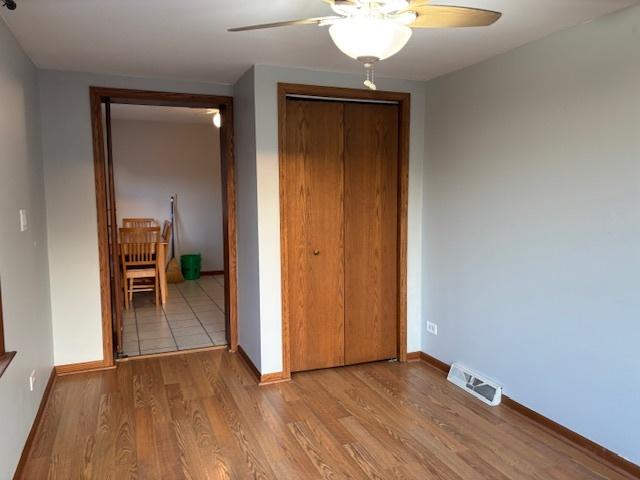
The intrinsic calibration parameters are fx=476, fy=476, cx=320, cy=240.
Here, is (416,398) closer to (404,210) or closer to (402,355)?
(402,355)

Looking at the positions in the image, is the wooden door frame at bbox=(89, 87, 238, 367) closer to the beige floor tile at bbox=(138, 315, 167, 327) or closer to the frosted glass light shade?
the beige floor tile at bbox=(138, 315, 167, 327)

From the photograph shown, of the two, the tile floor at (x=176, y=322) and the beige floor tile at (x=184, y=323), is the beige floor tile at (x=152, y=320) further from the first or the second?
the beige floor tile at (x=184, y=323)

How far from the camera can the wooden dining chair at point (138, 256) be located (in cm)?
560

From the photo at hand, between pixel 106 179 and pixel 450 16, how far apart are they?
9.75 ft

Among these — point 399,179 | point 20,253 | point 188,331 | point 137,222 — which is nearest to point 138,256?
point 137,222

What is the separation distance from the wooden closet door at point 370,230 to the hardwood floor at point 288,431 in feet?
1.09

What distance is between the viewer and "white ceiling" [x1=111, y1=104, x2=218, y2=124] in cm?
603

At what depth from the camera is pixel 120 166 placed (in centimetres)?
708

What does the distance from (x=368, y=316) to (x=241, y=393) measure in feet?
3.75

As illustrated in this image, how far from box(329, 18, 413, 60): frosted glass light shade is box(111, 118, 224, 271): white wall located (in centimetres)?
614

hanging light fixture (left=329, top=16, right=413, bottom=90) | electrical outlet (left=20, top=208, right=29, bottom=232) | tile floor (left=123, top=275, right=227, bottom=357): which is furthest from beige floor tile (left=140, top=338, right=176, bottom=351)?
hanging light fixture (left=329, top=16, right=413, bottom=90)

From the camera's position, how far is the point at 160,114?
6.52 m

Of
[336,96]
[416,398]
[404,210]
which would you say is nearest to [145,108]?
[336,96]

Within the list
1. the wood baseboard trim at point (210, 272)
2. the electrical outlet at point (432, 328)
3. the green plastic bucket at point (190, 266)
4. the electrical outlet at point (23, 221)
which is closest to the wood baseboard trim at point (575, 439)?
the electrical outlet at point (432, 328)
